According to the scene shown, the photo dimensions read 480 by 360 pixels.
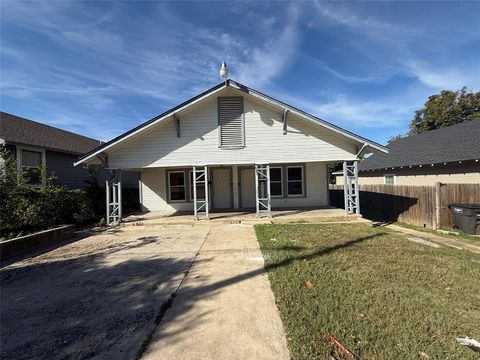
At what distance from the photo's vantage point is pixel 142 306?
420cm

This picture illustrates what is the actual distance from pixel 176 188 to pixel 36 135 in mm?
8021

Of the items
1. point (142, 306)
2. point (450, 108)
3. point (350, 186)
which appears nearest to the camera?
point (142, 306)

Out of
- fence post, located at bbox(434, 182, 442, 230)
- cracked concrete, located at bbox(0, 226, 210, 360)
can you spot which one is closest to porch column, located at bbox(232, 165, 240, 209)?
cracked concrete, located at bbox(0, 226, 210, 360)

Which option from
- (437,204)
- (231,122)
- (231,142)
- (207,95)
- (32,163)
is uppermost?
(207,95)

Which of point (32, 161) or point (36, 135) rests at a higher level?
point (36, 135)

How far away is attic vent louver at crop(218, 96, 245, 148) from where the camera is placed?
11906 mm

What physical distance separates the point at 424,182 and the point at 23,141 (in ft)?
68.1

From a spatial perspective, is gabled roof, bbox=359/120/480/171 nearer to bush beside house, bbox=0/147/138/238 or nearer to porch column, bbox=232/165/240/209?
porch column, bbox=232/165/240/209

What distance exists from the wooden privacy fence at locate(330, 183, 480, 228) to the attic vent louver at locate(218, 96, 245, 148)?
8.18 meters

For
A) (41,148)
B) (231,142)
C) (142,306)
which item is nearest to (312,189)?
(231,142)

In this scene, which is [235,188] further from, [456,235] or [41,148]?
[41,148]

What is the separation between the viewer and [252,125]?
1196 cm

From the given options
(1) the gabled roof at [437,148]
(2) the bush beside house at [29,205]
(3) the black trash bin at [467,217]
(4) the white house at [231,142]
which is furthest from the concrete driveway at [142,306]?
(1) the gabled roof at [437,148]

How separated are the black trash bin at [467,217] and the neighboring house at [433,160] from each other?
3017mm
